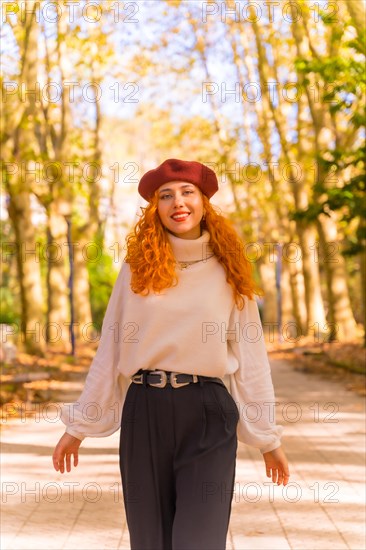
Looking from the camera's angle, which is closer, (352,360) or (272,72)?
(352,360)

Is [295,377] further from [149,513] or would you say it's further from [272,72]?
[149,513]

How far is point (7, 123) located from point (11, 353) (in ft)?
22.1

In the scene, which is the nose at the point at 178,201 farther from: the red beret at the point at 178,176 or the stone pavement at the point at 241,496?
the stone pavement at the point at 241,496

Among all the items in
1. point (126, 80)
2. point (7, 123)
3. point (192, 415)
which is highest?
point (126, 80)

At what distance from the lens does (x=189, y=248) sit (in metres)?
4.36

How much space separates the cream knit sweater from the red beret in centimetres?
19

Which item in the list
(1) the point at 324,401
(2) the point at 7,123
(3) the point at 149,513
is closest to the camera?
(3) the point at 149,513

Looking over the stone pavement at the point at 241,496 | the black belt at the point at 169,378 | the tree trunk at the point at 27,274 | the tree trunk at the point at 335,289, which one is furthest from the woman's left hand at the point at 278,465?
the tree trunk at the point at 335,289

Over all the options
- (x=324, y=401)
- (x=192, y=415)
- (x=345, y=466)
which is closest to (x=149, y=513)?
(x=192, y=415)

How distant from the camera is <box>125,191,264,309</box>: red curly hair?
422 cm

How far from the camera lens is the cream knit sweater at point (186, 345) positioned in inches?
165

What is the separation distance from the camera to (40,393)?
675 inches

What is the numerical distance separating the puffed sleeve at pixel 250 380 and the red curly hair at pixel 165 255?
7 cm

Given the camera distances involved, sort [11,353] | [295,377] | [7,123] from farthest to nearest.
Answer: [11,353]
[295,377]
[7,123]
